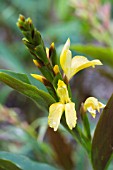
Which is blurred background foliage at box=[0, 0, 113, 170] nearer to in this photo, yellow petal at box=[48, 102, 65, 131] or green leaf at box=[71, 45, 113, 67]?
green leaf at box=[71, 45, 113, 67]

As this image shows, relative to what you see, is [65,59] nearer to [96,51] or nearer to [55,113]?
[55,113]

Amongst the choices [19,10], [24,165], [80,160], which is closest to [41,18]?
[19,10]

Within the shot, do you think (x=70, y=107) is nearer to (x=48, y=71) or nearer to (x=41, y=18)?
(x=48, y=71)

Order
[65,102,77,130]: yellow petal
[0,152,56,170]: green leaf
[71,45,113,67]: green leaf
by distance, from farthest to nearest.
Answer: [71,45,113,67]: green leaf, [0,152,56,170]: green leaf, [65,102,77,130]: yellow petal

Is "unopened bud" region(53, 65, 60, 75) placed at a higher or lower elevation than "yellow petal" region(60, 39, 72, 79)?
lower

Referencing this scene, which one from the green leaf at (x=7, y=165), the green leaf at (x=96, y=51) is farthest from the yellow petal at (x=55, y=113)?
the green leaf at (x=96, y=51)

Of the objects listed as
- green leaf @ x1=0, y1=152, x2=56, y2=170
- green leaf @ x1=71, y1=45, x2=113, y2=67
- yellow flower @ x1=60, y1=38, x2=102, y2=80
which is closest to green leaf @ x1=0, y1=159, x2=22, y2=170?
green leaf @ x1=0, y1=152, x2=56, y2=170

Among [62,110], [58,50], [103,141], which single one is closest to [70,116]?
[62,110]
